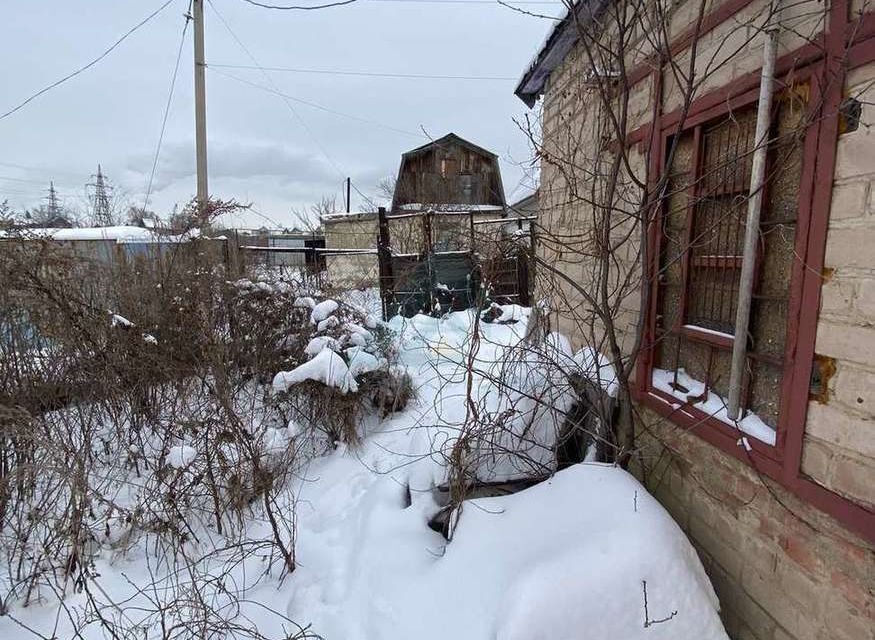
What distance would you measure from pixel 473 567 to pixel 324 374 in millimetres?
2060

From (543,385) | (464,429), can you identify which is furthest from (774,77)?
(464,429)

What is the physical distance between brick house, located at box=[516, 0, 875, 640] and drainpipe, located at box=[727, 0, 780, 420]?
4 centimetres

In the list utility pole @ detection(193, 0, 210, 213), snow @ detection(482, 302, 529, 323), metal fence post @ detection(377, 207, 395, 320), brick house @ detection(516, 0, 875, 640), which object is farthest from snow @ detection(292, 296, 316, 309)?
utility pole @ detection(193, 0, 210, 213)

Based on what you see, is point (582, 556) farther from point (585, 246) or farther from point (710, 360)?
point (585, 246)

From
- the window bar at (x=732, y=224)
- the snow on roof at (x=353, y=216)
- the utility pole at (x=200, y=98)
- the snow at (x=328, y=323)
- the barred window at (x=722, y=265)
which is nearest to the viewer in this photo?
the barred window at (x=722, y=265)

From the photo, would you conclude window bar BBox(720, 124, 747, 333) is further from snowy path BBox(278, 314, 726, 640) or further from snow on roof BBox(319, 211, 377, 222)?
snow on roof BBox(319, 211, 377, 222)

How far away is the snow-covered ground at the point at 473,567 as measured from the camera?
5.43ft

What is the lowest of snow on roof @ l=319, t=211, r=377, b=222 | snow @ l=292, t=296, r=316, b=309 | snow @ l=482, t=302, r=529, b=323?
snow @ l=482, t=302, r=529, b=323

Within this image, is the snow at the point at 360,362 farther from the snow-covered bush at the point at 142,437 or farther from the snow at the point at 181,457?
the snow at the point at 181,457

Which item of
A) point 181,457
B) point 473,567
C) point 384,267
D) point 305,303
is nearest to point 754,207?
point 473,567

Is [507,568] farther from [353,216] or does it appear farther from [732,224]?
[353,216]

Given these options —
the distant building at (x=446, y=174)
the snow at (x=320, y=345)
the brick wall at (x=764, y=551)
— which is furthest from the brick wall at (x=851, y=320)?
the distant building at (x=446, y=174)

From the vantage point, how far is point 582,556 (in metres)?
1.75

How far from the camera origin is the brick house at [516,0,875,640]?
1396 mm
